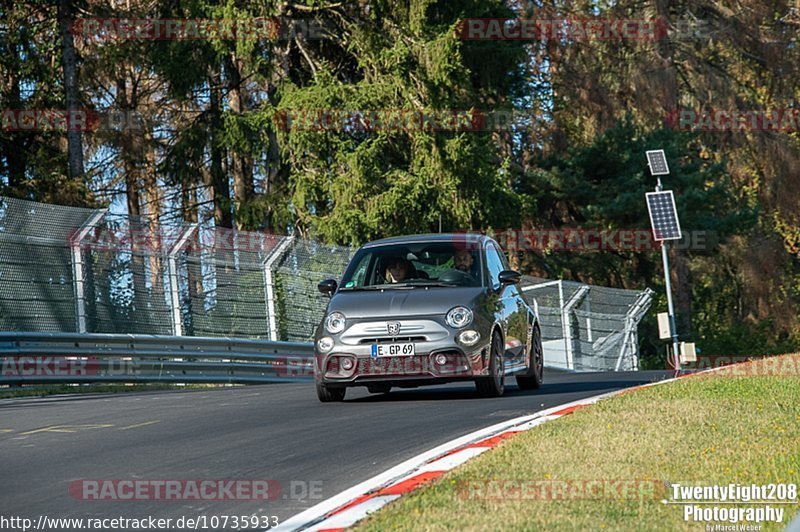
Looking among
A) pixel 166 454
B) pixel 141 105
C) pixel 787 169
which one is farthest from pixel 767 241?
pixel 166 454

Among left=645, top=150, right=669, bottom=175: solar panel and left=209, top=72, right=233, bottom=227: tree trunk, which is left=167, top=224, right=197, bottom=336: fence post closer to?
left=209, top=72, right=233, bottom=227: tree trunk

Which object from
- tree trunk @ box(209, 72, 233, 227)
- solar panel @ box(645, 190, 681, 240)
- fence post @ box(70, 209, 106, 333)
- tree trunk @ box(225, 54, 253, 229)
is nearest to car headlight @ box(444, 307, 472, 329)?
fence post @ box(70, 209, 106, 333)

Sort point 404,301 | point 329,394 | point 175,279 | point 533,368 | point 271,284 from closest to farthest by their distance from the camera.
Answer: point 404,301, point 329,394, point 533,368, point 175,279, point 271,284

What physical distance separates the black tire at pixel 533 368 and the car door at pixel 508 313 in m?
0.35

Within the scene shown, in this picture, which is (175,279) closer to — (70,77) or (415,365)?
(415,365)

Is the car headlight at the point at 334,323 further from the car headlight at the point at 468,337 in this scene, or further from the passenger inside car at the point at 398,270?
the car headlight at the point at 468,337

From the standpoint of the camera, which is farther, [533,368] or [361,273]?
[533,368]

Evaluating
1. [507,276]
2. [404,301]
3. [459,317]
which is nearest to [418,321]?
[404,301]

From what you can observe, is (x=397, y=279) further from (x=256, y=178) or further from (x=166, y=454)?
(x=256, y=178)

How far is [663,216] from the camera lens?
31375 mm

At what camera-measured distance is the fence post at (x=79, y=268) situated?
57.9ft

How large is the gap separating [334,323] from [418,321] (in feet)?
2.78

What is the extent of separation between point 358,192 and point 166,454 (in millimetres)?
23124

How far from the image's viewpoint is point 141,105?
1502 inches
